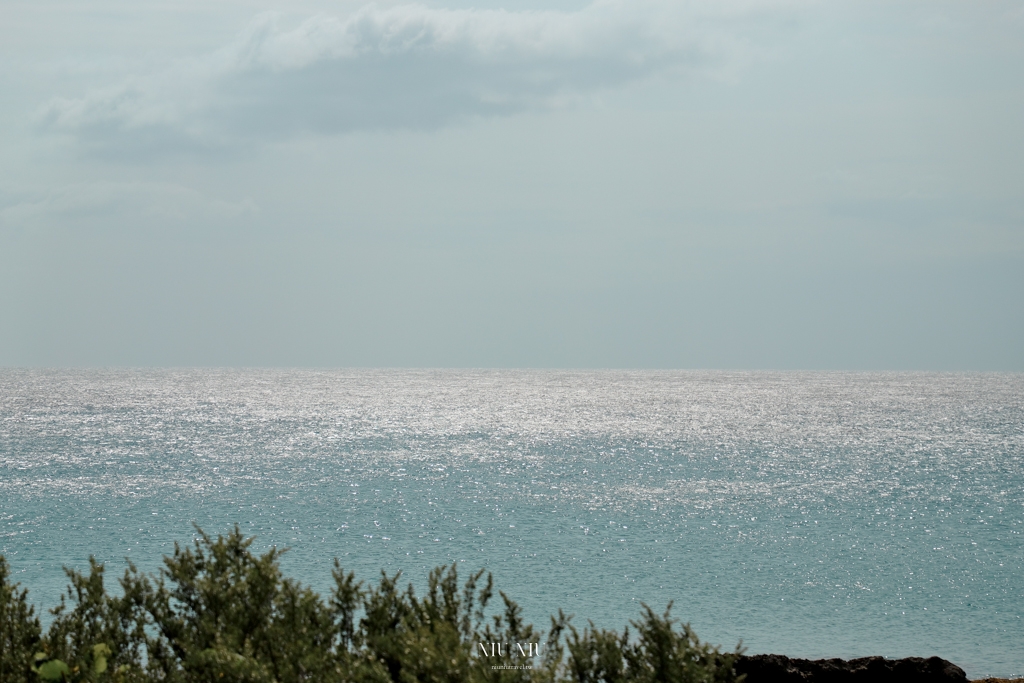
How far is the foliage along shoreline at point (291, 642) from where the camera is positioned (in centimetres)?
663

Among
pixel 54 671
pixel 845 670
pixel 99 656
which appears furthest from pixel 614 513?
pixel 54 671

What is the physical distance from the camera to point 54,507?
3922cm

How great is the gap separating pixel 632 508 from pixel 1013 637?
64.3ft

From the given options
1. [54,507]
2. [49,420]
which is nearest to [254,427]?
[49,420]

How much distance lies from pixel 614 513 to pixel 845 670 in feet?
84.1

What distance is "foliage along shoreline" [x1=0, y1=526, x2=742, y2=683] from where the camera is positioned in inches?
261

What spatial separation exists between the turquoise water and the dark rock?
21.4 feet

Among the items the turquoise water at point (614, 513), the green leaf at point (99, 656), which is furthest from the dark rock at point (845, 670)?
the green leaf at point (99, 656)

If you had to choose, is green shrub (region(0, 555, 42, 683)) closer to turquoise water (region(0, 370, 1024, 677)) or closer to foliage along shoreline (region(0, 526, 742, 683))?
foliage along shoreline (region(0, 526, 742, 683))

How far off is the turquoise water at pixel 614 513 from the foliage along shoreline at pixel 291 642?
1444cm

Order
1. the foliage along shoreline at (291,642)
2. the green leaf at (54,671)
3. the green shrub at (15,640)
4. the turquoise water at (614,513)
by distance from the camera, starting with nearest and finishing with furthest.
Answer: the foliage along shoreline at (291,642), the green leaf at (54,671), the green shrub at (15,640), the turquoise water at (614,513)

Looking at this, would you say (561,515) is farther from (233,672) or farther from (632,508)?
(233,672)

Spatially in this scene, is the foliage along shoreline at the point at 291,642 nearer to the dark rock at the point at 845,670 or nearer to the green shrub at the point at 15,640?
the green shrub at the point at 15,640

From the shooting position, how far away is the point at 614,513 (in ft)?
126
